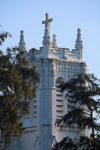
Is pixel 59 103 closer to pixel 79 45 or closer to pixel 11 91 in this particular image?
pixel 79 45

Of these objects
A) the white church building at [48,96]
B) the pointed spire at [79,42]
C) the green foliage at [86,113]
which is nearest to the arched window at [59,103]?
the white church building at [48,96]

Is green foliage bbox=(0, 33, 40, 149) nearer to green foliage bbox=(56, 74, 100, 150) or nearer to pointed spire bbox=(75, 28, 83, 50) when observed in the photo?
green foliage bbox=(56, 74, 100, 150)

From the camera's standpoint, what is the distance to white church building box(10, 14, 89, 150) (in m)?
56.8

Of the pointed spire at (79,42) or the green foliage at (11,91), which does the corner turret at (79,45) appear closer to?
the pointed spire at (79,42)

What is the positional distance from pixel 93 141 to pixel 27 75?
295 inches

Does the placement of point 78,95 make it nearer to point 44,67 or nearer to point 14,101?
point 14,101

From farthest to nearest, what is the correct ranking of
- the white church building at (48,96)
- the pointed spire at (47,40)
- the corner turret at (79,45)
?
the corner turret at (79,45) < the pointed spire at (47,40) < the white church building at (48,96)

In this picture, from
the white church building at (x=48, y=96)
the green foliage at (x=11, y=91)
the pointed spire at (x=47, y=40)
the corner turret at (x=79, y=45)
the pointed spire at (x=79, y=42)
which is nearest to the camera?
the green foliage at (x=11, y=91)

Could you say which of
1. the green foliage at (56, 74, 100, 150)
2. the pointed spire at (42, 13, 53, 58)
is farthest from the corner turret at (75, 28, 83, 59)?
the green foliage at (56, 74, 100, 150)

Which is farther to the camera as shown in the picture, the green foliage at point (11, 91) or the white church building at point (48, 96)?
the white church building at point (48, 96)

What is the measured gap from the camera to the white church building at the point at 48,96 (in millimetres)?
56812

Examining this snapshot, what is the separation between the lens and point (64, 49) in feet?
196

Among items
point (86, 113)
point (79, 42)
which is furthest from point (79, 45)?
point (86, 113)

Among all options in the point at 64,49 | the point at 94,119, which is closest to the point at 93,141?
the point at 94,119
